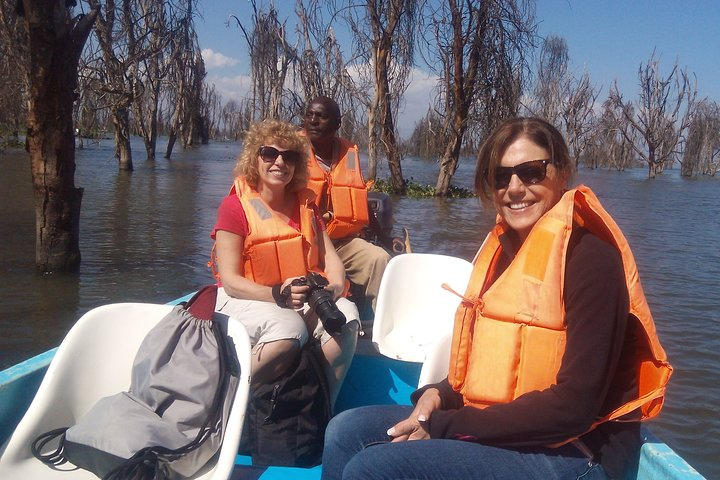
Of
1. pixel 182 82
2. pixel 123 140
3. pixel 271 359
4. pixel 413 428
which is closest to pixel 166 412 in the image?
pixel 271 359

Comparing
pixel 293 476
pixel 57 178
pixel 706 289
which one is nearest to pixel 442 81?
pixel 706 289

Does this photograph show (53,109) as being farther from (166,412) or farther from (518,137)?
(518,137)

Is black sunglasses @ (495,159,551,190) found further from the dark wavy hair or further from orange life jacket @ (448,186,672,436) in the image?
orange life jacket @ (448,186,672,436)

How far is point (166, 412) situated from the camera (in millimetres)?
2289

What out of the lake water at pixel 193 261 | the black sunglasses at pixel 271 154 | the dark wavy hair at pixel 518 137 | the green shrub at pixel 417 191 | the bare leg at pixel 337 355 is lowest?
the lake water at pixel 193 261

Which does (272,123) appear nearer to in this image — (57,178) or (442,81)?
(57,178)

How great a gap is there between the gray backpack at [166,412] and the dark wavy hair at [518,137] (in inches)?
44.9

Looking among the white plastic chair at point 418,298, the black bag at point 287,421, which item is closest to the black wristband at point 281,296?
the black bag at point 287,421

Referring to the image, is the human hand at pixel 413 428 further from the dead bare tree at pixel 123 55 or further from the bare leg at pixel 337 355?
the dead bare tree at pixel 123 55

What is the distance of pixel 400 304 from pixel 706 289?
249 inches

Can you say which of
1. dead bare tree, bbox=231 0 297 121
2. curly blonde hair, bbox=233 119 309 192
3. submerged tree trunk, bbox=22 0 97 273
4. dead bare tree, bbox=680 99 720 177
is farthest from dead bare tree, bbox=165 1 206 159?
dead bare tree, bbox=680 99 720 177

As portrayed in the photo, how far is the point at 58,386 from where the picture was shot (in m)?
2.30

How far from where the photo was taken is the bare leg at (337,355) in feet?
9.96

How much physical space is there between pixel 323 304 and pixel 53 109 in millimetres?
4386
